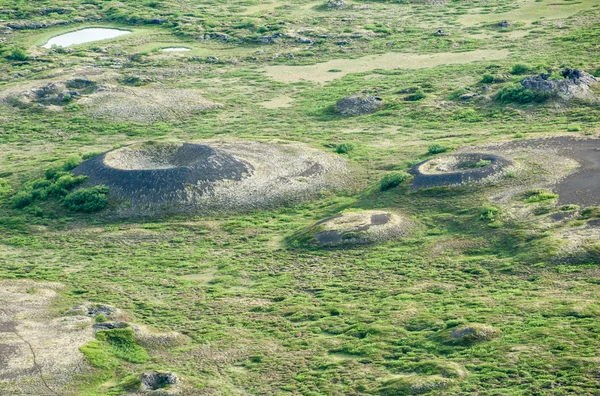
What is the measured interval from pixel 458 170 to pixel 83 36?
60785 mm

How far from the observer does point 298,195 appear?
64.0 meters

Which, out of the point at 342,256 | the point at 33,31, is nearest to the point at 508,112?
the point at 342,256

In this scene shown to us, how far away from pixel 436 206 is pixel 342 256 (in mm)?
7929

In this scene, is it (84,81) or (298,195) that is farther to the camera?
(84,81)

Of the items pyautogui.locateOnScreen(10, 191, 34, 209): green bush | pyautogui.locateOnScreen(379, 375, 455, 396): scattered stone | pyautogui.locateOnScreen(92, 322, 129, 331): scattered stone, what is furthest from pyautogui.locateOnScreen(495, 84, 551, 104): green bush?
pyautogui.locateOnScreen(379, 375, 455, 396): scattered stone

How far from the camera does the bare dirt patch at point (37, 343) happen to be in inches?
1593

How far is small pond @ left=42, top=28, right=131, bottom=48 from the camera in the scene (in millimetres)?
107875

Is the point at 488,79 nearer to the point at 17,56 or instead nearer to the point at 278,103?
A: the point at 278,103

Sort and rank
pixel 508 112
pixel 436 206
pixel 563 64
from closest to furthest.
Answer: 1. pixel 436 206
2. pixel 508 112
3. pixel 563 64

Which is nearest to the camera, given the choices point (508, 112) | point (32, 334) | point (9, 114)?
point (32, 334)

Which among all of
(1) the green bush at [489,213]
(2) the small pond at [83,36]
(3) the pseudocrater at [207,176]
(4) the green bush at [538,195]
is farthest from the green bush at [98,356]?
(2) the small pond at [83,36]

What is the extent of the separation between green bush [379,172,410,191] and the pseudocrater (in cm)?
339

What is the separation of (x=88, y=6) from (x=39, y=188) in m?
58.8

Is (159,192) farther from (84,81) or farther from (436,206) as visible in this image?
(84,81)
